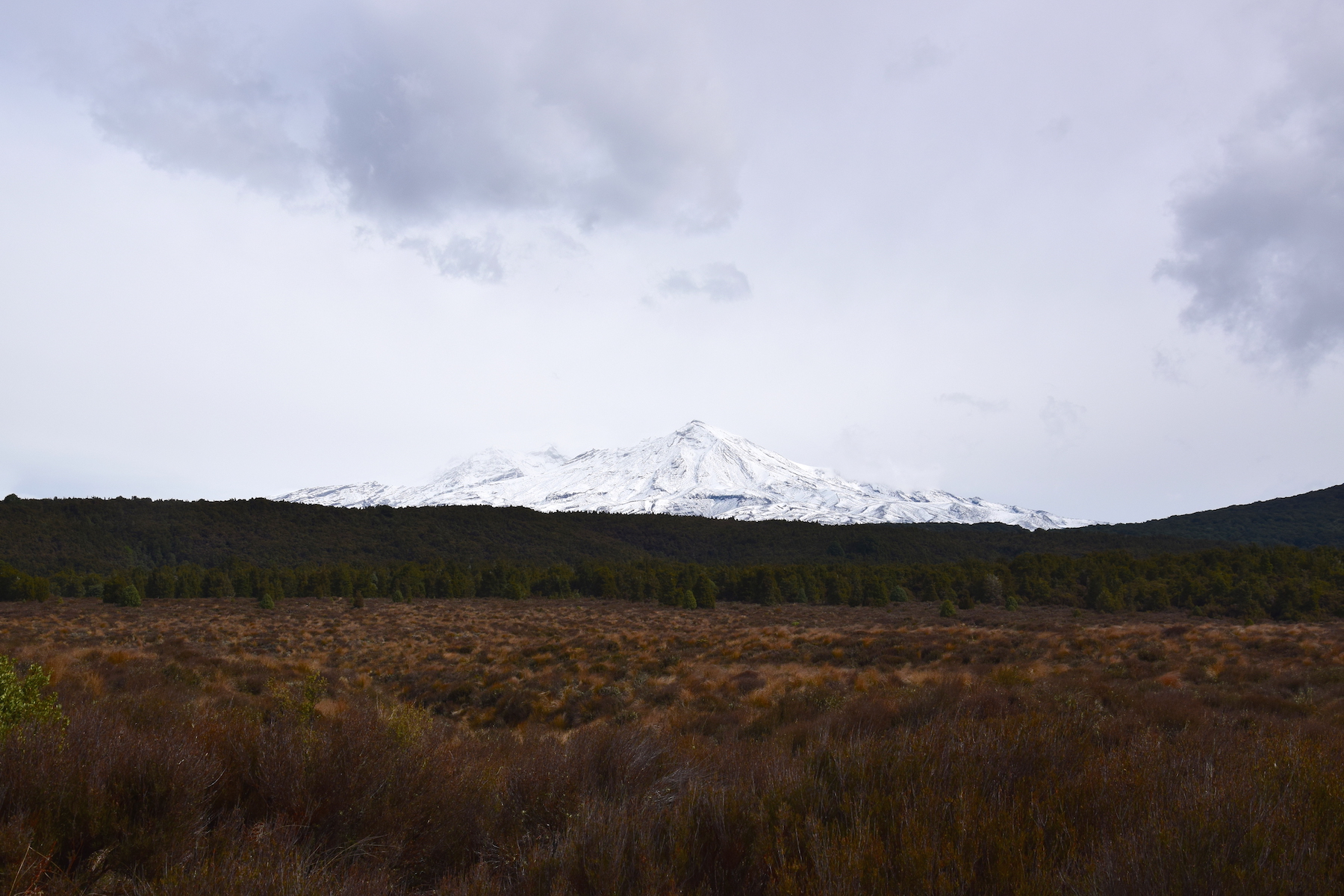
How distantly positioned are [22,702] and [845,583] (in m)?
62.5

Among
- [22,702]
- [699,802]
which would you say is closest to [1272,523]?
[699,802]

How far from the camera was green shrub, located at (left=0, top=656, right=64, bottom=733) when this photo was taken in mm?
5082

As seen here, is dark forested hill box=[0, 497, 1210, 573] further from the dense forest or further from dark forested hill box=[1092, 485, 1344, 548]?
the dense forest

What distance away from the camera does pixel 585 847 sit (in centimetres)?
361

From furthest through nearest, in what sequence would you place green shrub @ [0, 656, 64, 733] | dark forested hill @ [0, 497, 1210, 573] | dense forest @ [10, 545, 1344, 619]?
dark forested hill @ [0, 497, 1210, 573] → dense forest @ [10, 545, 1344, 619] → green shrub @ [0, 656, 64, 733]

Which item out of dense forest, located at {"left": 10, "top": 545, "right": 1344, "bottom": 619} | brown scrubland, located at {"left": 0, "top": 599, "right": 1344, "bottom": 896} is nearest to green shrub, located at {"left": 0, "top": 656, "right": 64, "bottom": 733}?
brown scrubland, located at {"left": 0, "top": 599, "right": 1344, "bottom": 896}

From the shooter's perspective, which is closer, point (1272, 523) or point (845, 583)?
point (845, 583)

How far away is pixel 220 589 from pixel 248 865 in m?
65.1

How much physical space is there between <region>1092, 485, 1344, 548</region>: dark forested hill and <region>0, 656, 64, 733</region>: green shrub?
132695 millimetres

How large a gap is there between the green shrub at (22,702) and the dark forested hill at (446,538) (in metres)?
82.2

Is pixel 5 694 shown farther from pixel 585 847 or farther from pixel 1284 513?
pixel 1284 513

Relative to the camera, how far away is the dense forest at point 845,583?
46156mm

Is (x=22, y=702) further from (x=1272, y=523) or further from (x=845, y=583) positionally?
(x=1272, y=523)

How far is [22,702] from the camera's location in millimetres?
5340
